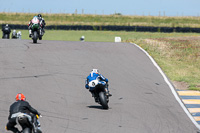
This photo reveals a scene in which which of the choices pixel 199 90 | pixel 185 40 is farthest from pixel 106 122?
pixel 185 40

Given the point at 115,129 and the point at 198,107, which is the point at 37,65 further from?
the point at 115,129

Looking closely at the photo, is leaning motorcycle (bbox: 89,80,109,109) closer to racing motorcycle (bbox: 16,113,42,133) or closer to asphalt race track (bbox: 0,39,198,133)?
asphalt race track (bbox: 0,39,198,133)

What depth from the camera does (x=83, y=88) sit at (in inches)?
698

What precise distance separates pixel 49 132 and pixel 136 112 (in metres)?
3.85

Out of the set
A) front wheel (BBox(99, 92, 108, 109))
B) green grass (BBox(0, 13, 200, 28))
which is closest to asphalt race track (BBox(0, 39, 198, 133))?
front wheel (BBox(99, 92, 108, 109))

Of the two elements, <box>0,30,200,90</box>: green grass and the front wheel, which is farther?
<box>0,30,200,90</box>: green grass

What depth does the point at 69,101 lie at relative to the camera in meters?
15.6

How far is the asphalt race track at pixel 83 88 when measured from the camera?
12828 mm

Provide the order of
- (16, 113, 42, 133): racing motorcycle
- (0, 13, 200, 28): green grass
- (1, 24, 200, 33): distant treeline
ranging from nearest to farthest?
(16, 113, 42, 133): racing motorcycle < (1, 24, 200, 33): distant treeline < (0, 13, 200, 28): green grass

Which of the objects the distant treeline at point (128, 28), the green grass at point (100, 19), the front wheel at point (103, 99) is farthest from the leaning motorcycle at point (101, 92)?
the green grass at point (100, 19)

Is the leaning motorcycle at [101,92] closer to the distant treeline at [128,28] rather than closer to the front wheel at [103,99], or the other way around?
the front wheel at [103,99]

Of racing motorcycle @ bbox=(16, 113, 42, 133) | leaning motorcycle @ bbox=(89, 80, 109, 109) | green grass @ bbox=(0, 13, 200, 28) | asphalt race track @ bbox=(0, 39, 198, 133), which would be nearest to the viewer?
racing motorcycle @ bbox=(16, 113, 42, 133)

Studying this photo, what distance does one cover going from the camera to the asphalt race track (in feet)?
42.1

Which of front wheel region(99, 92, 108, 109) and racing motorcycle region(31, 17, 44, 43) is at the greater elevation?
racing motorcycle region(31, 17, 44, 43)
